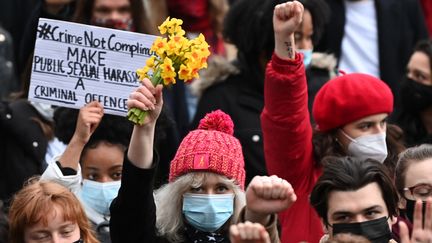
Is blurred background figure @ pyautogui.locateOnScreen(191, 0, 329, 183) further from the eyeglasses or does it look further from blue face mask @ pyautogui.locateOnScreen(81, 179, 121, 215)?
the eyeglasses

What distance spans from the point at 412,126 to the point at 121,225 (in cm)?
333

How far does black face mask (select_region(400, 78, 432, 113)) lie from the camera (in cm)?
941

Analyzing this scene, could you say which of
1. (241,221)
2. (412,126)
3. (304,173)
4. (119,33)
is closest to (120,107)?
(119,33)

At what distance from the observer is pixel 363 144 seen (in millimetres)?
7602

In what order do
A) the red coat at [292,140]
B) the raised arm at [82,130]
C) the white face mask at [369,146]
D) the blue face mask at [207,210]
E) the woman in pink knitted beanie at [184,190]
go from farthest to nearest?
the white face mask at [369,146] → the raised arm at [82,130] → the red coat at [292,140] → the blue face mask at [207,210] → the woman in pink knitted beanie at [184,190]

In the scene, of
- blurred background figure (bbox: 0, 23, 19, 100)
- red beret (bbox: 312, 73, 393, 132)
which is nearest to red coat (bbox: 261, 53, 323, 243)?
red beret (bbox: 312, 73, 393, 132)

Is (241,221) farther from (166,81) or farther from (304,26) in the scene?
(304,26)

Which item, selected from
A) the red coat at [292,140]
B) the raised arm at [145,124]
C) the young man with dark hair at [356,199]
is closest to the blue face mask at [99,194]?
the red coat at [292,140]

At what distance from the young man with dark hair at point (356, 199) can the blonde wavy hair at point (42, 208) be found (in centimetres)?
111

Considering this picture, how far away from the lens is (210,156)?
7.00m

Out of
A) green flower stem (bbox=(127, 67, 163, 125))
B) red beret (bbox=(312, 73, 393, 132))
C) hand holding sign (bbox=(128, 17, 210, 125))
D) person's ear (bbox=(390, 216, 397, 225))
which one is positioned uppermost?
hand holding sign (bbox=(128, 17, 210, 125))

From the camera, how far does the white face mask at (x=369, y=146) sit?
759cm

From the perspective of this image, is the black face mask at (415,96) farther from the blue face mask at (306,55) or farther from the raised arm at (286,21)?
the raised arm at (286,21)

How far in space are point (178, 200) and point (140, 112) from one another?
781 mm
